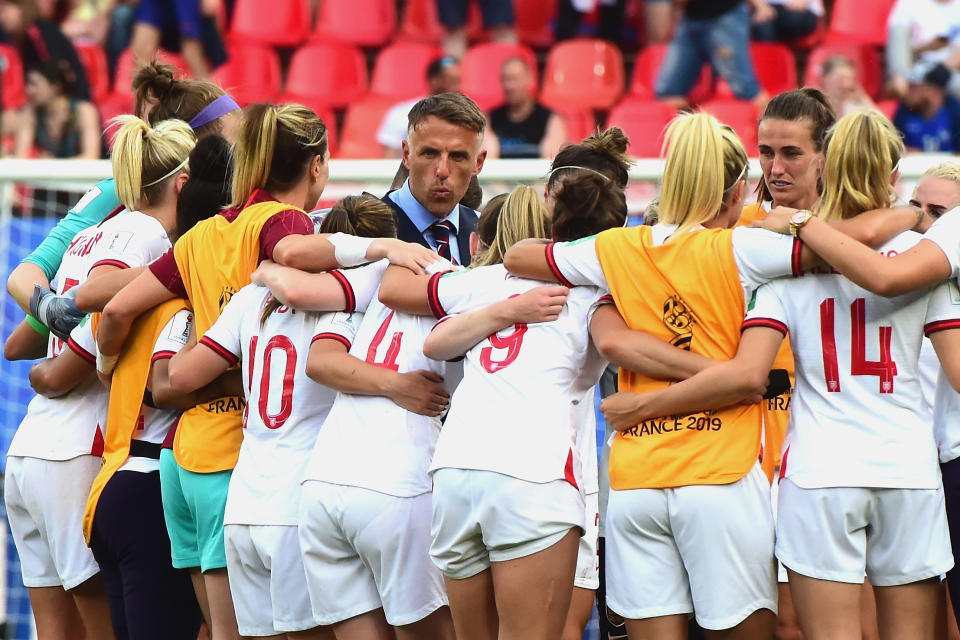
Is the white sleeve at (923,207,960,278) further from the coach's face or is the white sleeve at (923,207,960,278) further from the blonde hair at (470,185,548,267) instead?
the coach's face

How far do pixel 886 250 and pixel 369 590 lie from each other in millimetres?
1812

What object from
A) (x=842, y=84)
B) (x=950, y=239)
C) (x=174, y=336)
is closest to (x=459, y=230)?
(x=174, y=336)

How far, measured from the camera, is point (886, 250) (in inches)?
137

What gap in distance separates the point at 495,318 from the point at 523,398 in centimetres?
25

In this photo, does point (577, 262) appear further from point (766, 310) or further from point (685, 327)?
point (766, 310)

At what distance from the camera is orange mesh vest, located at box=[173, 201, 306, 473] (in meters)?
4.19

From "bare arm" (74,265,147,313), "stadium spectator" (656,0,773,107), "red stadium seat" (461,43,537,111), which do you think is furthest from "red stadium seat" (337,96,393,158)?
"bare arm" (74,265,147,313)

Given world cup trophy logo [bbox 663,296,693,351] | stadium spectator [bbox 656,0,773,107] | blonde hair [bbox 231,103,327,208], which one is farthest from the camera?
stadium spectator [bbox 656,0,773,107]

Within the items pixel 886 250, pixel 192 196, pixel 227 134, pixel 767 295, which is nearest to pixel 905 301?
pixel 886 250

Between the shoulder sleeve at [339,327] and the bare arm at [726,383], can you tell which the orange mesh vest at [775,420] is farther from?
the shoulder sleeve at [339,327]

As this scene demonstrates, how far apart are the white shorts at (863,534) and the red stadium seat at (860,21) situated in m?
9.02

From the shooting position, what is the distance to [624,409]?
3.57 metres

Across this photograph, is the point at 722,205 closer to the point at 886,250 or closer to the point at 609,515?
the point at 886,250

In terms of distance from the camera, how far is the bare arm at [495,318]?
3.67m
